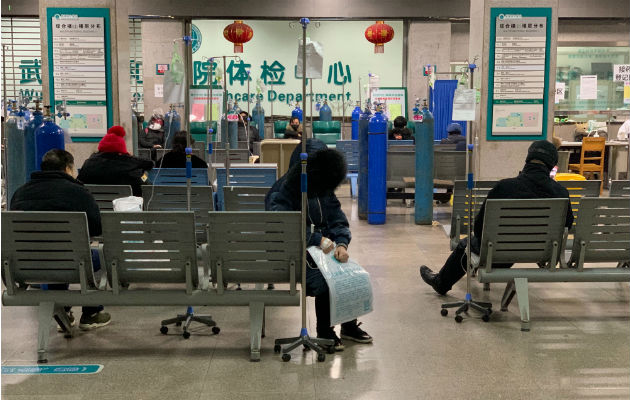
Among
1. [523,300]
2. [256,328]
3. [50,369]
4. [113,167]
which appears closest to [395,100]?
[113,167]

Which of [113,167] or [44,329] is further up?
[113,167]

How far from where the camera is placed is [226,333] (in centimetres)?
479

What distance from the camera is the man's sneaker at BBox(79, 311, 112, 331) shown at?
4.84 meters

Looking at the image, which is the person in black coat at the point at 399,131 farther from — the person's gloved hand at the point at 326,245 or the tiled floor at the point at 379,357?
the person's gloved hand at the point at 326,245

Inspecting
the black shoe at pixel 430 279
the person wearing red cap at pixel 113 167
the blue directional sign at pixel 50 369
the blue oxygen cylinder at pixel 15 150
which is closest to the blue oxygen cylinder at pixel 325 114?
the blue oxygen cylinder at pixel 15 150

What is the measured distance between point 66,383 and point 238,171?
373cm

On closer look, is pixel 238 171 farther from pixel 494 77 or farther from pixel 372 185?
pixel 494 77

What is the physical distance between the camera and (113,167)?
645 centimetres

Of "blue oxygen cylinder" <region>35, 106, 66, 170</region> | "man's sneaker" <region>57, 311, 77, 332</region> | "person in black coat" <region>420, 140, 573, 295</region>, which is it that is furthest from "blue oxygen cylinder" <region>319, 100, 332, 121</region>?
"man's sneaker" <region>57, 311, 77, 332</region>

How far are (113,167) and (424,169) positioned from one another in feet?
13.9

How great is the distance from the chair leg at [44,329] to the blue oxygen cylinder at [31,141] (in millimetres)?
3256

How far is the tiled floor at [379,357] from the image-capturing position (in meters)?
3.81

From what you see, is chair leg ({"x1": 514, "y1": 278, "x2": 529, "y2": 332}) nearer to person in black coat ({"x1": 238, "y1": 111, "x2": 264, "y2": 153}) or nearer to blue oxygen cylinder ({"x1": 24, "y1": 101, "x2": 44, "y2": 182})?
blue oxygen cylinder ({"x1": 24, "y1": 101, "x2": 44, "y2": 182})

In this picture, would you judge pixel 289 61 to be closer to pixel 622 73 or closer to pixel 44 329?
pixel 622 73
